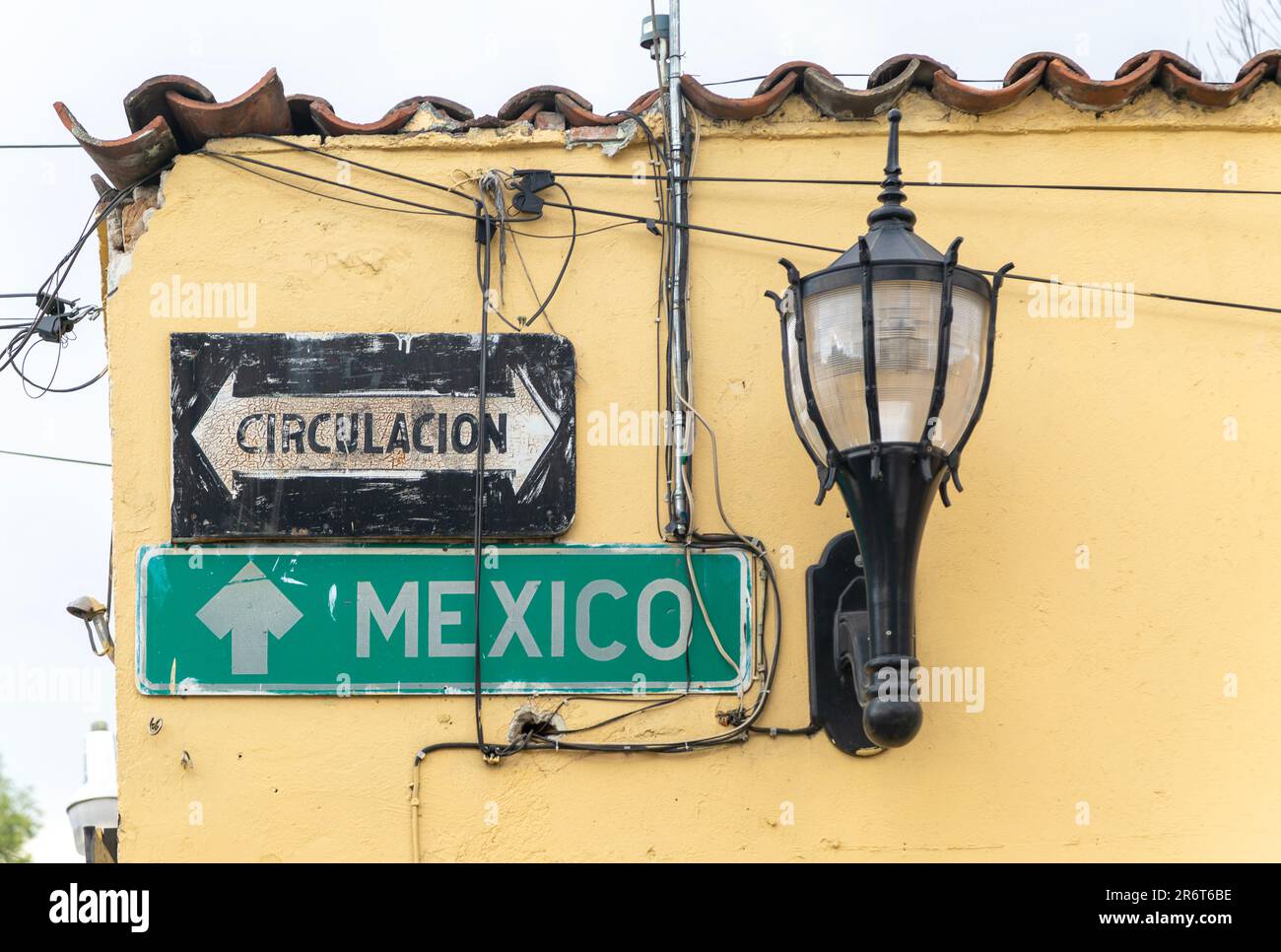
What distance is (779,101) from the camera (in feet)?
15.2

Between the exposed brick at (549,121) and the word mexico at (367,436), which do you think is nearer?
the word mexico at (367,436)

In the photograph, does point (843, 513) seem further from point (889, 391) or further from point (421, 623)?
point (421, 623)

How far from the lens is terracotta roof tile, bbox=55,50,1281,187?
4.52 metres

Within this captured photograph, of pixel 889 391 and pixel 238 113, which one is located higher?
pixel 238 113

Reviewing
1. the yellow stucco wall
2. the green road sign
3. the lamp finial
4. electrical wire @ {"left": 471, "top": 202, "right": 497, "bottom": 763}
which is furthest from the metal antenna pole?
the lamp finial

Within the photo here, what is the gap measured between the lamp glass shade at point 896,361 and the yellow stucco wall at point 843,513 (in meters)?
0.57

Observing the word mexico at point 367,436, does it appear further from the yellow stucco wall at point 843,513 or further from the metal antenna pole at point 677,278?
the metal antenna pole at point 677,278

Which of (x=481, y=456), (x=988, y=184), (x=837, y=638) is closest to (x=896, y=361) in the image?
(x=837, y=638)

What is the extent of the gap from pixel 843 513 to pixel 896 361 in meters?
0.72

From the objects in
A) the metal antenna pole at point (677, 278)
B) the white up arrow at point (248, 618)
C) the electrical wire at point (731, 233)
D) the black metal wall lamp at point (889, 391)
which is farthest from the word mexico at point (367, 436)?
the black metal wall lamp at point (889, 391)

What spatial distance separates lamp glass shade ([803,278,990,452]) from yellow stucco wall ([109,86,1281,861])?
570 mm

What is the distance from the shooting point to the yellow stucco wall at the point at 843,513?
4.25 meters

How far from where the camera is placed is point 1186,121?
4.68 m

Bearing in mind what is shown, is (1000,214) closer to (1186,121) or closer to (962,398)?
(1186,121)
